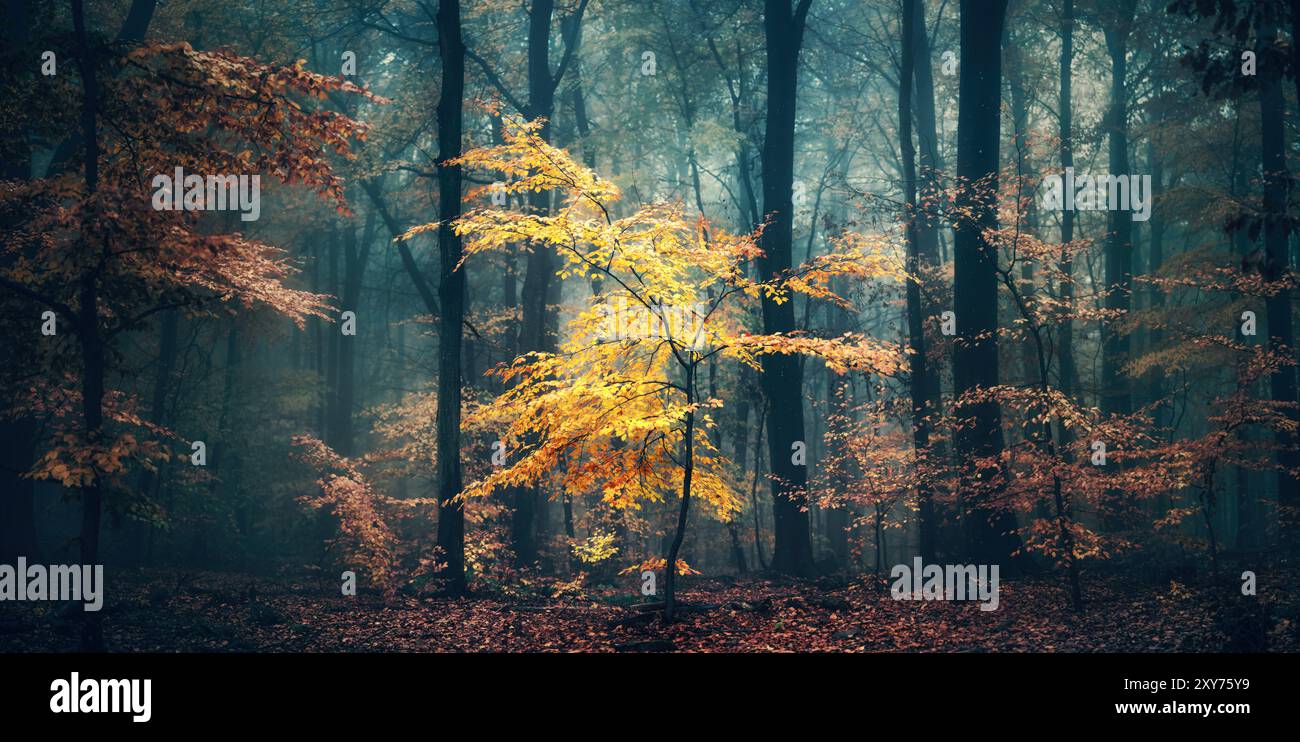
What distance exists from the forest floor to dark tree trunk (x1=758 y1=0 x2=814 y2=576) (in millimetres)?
3194

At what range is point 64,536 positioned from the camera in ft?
70.9

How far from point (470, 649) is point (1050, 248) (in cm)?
843

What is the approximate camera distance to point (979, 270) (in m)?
12.2

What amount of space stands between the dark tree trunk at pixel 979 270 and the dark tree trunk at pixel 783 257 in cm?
302

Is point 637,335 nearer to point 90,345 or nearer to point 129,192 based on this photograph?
point 129,192

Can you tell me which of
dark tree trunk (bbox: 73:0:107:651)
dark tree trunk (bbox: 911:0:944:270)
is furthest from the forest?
dark tree trunk (bbox: 911:0:944:270)

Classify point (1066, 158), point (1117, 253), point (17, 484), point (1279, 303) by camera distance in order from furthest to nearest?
point (1066, 158)
point (1117, 253)
point (1279, 303)
point (17, 484)

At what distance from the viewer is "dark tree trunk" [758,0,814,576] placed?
14414 mm

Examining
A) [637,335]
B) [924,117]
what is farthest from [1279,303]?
[637,335]

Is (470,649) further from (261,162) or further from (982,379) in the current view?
(982,379)

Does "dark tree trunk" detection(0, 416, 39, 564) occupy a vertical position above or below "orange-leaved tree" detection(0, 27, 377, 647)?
below

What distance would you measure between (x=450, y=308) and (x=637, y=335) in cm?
443

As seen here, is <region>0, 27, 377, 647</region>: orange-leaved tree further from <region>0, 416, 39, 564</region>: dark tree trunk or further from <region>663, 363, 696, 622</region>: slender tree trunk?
<region>0, 416, 39, 564</region>: dark tree trunk

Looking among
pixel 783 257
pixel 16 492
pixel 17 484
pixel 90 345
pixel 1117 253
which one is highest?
pixel 1117 253
